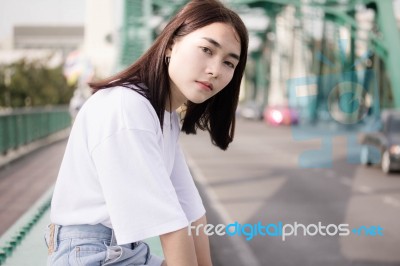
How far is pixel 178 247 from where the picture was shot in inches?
63.2

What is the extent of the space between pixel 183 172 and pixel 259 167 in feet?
36.6

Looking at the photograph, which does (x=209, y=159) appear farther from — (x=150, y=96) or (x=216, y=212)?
(x=150, y=96)

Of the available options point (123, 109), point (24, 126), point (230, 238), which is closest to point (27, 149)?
point (24, 126)

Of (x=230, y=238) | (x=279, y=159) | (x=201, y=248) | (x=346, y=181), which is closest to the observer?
(x=201, y=248)

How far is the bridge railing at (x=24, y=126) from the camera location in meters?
13.6

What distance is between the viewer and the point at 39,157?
15.3 m

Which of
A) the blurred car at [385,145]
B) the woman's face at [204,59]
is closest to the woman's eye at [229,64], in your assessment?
the woman's face at [204,59]

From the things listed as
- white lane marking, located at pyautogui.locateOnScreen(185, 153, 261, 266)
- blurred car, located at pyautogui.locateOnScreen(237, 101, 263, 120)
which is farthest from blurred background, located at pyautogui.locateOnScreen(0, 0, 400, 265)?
blurred car, located at pyautogui.locateOnScreen(237, 101, 263, 120)

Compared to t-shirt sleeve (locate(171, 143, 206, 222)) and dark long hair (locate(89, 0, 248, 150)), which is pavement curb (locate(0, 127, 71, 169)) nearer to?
t-shirt sleeve (locate(171, 143, 206, 222))

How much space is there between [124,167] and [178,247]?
24cm

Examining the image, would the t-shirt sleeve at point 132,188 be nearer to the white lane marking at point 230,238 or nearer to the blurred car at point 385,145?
the white lane marking at point 230,238

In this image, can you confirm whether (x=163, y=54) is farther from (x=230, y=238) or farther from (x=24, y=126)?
(x=24, y=126)

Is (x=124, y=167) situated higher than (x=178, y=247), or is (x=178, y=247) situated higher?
(x=124, y=167)

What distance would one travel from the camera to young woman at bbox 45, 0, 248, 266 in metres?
1.56
